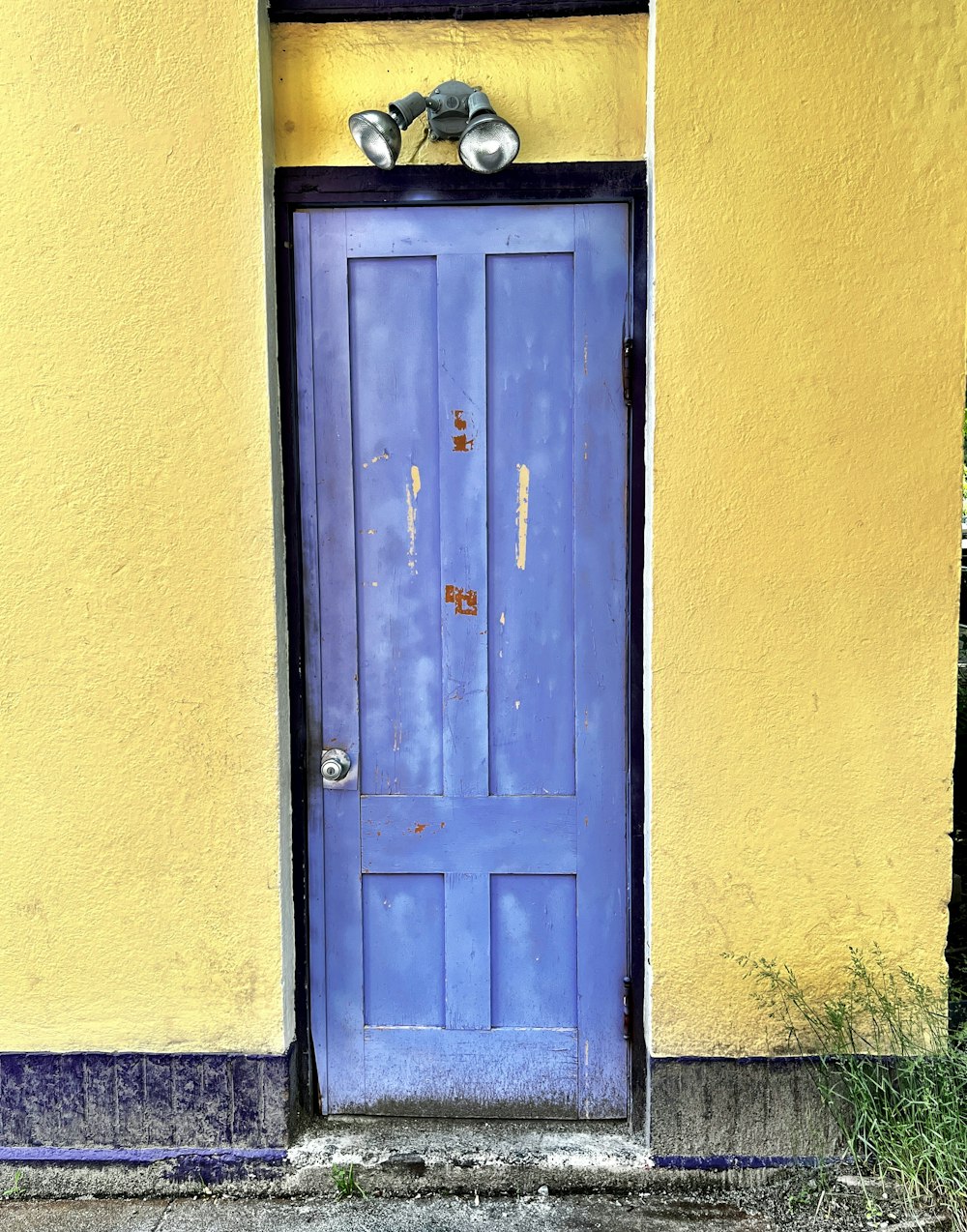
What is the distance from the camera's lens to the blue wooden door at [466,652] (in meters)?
2.46

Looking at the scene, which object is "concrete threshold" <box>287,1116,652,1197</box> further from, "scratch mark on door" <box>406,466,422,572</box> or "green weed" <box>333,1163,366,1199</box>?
"scratch mark on door" <box>406,466,422,572</box>

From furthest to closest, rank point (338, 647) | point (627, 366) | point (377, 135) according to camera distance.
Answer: point (338, 647)
point (627, 366)
point (377, 135)

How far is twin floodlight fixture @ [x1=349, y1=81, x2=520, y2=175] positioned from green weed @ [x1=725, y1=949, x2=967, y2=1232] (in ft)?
7.67

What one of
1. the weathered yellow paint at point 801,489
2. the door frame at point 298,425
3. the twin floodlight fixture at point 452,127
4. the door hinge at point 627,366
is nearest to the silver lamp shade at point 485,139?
the twin floodlight fixture at point 452,127

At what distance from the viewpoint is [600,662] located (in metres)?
2.53

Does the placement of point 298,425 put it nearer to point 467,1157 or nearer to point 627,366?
point 627,366

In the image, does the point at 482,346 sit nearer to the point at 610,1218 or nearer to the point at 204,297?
the point at 204,297

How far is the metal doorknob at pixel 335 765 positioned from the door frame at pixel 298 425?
0.27 feet

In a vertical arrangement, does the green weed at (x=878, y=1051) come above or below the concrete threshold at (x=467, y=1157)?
above

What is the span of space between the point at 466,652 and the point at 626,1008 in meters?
1.19

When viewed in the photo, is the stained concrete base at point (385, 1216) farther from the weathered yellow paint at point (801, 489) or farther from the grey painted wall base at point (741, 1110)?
the weathered yellow paint at point (801, 489)

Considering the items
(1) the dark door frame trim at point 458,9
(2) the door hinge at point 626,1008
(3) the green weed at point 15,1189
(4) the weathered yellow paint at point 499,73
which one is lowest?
(3) the green weed at point 15,1189

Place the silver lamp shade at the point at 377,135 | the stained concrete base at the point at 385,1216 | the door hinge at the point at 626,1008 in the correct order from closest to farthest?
1. the silver lamp shade at the point at 377,135
2. the stained concrete base at the point at 385,1216
3. the door hinge at the point at 626,1008

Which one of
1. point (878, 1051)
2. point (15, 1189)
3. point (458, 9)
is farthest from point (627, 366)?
point (15, 1189)
